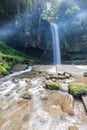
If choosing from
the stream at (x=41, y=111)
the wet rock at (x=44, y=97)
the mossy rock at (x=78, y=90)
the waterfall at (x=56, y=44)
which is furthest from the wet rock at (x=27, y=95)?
the waterfall at (x=56, y=44)

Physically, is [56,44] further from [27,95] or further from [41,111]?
[41,111]

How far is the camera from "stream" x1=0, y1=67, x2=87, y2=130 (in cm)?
439

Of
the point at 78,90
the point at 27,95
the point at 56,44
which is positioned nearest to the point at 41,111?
the point at 27,95

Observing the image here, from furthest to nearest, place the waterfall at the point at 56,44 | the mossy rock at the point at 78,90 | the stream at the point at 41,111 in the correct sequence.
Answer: the waterfall at the point at 56,44, the mossy rock at the point at 78,90, the stream at the point at 41,111

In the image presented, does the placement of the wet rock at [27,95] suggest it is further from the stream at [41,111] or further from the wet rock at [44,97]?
the wet rock at [44,97]

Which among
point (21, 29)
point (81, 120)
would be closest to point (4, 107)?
point (81, 120)

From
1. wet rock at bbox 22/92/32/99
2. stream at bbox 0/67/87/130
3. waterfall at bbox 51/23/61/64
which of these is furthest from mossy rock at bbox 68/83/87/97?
waterfall at bbox 51/23/61/64

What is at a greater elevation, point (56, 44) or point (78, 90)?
point (56, 44)

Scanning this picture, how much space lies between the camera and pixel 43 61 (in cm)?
2348

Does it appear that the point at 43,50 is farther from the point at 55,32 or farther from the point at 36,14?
the point at 36,14

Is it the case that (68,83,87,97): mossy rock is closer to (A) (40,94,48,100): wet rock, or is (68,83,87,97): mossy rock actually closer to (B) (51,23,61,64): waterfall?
(A) (40,94,48,100): wet rock

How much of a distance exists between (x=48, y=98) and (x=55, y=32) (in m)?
17.6

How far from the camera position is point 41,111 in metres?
5.27

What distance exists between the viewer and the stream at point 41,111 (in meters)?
4.39
